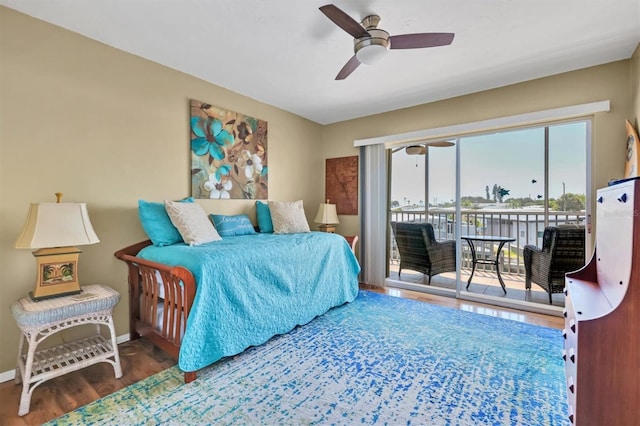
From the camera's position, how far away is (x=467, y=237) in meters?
3.78

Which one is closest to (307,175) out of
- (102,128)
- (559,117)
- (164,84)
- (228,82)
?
(228,82)

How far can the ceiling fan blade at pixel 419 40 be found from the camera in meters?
1.90

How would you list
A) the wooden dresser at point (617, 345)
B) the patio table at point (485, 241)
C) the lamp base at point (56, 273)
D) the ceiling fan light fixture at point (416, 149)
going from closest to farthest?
the wooden dresser at point (617, 345) → the lamp base at point (56, 273) → the patio table at point (485, 241) → the ceiling fan light fixture at point (416, 149)

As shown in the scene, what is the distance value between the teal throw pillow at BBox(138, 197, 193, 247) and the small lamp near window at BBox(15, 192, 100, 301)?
0.53 m

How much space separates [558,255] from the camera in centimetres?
299

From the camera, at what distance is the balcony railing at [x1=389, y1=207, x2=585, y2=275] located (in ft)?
12.7

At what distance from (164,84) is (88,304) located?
2003mm

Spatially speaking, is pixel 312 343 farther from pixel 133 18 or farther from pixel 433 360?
pixel 133 18

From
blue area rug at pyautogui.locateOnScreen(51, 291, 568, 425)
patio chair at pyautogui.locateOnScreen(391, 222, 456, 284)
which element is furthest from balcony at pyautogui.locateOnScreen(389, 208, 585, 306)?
blue area rug at pyautogui.locateOnScreen(51, 291, 568, 425)

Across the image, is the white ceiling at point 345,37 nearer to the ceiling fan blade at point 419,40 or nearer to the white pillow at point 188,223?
the ceiling fan blade at point 419,40

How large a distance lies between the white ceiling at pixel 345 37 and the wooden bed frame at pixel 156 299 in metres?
1.72

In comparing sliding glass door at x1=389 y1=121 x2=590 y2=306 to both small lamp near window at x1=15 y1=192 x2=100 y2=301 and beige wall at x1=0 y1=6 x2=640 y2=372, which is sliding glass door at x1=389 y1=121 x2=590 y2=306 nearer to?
beige wall at x1=0 y1=6 x2=640 y2=372

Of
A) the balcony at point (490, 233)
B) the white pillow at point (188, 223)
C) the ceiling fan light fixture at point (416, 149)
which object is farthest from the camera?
the ceiling fan light fixture at point (416, 149)

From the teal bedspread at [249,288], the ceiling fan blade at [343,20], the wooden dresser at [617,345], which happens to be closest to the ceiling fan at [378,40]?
the ceiling fan blade at [343,20]
